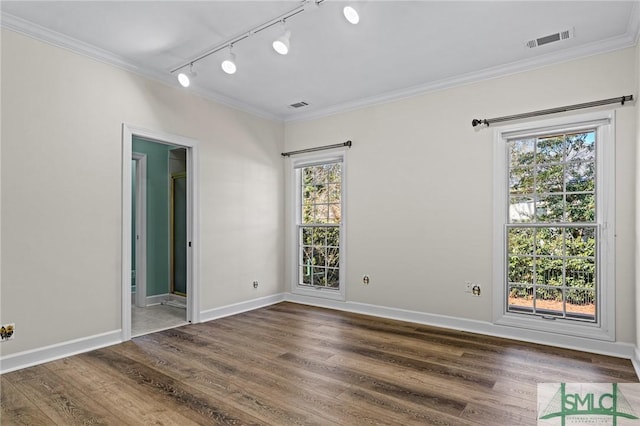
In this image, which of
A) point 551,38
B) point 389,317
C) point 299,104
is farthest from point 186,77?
point 389,317

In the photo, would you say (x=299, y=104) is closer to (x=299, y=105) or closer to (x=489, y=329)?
(x=299, y=105)

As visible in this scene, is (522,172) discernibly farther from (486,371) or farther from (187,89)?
(187,89)

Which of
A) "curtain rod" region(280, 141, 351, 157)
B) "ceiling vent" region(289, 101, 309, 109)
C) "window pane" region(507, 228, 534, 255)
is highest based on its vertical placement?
"ceiling vent" region(289, 101, 309, 109)

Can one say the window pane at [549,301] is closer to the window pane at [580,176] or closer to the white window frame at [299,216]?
the window pane at [580,176]

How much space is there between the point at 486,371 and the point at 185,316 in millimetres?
3456

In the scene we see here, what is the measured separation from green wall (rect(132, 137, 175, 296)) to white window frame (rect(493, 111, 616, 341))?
14.7 ft

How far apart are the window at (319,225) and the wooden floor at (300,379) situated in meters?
1.34

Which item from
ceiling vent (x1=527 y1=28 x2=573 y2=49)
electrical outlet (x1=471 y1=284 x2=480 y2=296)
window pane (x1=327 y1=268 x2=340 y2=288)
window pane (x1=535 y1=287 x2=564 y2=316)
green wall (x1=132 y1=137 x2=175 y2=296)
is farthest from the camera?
green wall (x1=132 y1=137 x2=175 y2=296)

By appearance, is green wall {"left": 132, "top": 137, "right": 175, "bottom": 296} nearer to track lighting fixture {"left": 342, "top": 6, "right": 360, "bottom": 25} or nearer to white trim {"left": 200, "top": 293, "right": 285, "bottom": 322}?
white trim {"left": 200, "top": 293, "right": 285, "bottom": 322}

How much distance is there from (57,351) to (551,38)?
503 cm

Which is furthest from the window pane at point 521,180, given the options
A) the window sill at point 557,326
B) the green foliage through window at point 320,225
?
the green foliage through window at point 320,225

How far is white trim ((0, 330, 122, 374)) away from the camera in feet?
9.39

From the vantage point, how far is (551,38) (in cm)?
323

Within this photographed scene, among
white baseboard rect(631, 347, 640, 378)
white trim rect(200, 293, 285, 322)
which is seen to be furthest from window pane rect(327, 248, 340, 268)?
white baseboard rect(631, 347, 640, 378)
